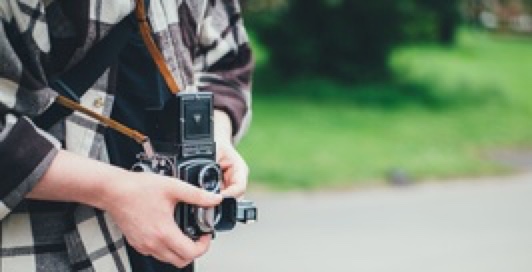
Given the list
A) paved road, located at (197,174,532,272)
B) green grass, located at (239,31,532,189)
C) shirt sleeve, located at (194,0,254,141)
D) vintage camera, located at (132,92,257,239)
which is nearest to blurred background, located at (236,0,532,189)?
green grass, located at (239,31,532,189)

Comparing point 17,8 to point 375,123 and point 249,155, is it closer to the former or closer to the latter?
point 249,155

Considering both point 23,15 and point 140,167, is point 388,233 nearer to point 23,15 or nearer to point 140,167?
point 140,167

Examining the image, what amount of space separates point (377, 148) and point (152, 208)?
11.6 m

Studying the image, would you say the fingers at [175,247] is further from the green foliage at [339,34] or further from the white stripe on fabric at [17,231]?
the green foliage at [339,34]

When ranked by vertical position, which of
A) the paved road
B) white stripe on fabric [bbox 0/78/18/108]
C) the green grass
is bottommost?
the green grass

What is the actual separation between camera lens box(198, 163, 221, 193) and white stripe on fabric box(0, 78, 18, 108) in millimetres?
260

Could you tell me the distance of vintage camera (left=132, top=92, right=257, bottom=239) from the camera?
1470 mm

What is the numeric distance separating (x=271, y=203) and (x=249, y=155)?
2054 mm

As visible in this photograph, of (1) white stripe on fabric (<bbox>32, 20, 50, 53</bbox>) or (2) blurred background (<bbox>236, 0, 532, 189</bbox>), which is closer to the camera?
(1) white stripe on fabric (<bbox>32, 20, 50, 53</bbox>)

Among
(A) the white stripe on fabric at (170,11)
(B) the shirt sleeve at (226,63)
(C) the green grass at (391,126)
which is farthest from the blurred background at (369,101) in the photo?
(A) the white stripe on fabric at (170,11)

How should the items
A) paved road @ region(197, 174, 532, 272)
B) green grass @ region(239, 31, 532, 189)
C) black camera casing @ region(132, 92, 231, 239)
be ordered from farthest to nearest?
green grass @ region(239, 31, 532, 189), paved road @ region(197, 174, 532, 272), black camera casing @ region(132, 92, 231, 239)

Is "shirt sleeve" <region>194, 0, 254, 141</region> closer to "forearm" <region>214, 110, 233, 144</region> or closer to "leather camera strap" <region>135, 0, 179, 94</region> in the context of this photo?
"forearm" <region>214, 110, 233, 144</region>

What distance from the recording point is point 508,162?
12750 millimetres

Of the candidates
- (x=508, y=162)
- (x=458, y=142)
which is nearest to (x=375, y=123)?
(x=458, y=142)
